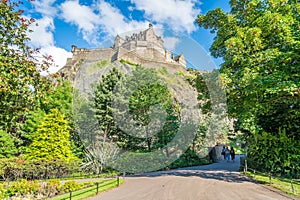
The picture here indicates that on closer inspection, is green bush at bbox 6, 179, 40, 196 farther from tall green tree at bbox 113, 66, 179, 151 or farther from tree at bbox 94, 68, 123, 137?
tree at bbox 94, 68, 123, 137

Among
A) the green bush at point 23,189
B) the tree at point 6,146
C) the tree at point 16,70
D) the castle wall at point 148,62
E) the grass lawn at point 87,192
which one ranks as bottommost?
the green bush at point 23,189

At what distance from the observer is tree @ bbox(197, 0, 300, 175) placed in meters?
8.45

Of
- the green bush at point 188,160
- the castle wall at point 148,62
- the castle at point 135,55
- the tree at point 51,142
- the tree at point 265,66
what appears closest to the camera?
the tree at point 265,66

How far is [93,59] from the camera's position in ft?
171

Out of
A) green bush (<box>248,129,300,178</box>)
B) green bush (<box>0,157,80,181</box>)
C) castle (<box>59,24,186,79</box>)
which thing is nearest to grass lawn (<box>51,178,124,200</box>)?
green bush (<box>248,129,300,178</box>)

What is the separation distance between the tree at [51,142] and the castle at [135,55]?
29902 mm

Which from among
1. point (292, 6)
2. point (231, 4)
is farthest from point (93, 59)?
point (292, 6)

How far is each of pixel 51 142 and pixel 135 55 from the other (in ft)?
117

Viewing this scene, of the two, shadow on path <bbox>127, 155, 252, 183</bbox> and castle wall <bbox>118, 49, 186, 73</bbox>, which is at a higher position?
castle wall <bbox>118, 49, 186, 73</bbox>

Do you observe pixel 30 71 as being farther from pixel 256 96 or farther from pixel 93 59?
pixel 93 59

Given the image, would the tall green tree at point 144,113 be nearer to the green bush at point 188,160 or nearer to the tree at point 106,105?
the tree at point 106,105

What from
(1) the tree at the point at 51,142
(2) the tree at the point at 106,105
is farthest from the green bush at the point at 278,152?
(1) the tree at the point at 51,142

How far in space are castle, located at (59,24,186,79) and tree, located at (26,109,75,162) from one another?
29902 mm

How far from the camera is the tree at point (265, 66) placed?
845 centimetres
